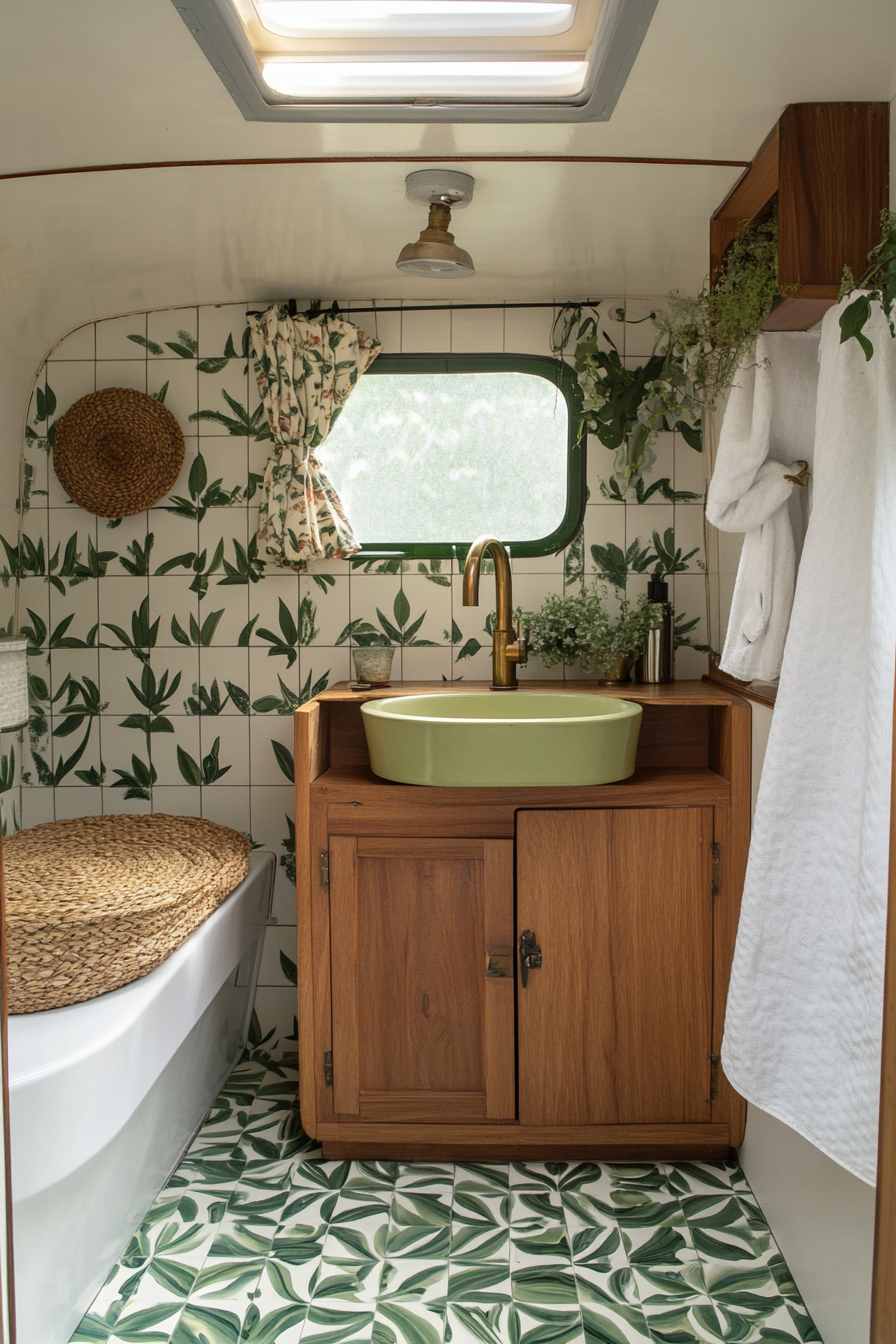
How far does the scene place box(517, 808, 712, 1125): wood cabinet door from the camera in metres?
2.06

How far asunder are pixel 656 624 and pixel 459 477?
0.67 m

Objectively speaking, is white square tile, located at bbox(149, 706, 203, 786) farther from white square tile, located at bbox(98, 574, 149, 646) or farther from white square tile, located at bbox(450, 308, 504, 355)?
white square tile, located at bbox(450, 308, 504, 355)

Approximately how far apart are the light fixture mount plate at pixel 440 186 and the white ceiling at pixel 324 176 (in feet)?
0.09

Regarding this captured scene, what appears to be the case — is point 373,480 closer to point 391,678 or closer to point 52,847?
point 391,678

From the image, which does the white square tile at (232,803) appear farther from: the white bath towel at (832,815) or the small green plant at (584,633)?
the white bath towel at (832,815)

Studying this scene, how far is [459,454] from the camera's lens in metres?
2.64

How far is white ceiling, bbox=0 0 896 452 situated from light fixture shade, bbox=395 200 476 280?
0.08 metres

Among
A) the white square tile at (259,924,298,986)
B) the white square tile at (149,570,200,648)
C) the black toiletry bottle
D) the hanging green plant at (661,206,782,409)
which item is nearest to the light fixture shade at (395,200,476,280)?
the hanging green plant at (661,206,782,409)

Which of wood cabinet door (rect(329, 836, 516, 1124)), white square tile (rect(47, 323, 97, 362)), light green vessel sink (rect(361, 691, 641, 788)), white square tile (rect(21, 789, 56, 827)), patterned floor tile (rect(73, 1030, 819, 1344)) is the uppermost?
white square tile (rect(47, 323, 97, 362))

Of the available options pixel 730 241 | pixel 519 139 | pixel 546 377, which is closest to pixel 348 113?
pixel 519 139

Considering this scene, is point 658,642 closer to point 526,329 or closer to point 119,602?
point 526,329

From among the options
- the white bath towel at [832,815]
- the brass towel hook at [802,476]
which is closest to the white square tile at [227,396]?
the brass towel hook at [802,476]

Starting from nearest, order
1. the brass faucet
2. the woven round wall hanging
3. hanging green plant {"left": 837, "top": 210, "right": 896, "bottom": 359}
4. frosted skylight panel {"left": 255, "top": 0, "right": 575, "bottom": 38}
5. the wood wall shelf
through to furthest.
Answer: hanging green plant {"left": 837, "top": 210, "right": 896, "bottom": 359} → frosted skylight panel {"left": 255, "top": 0, "right": 575, "bottom": 38} → the wood wall shelf → the brass faucet → the woven round wall hanging

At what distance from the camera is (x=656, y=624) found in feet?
8.03
